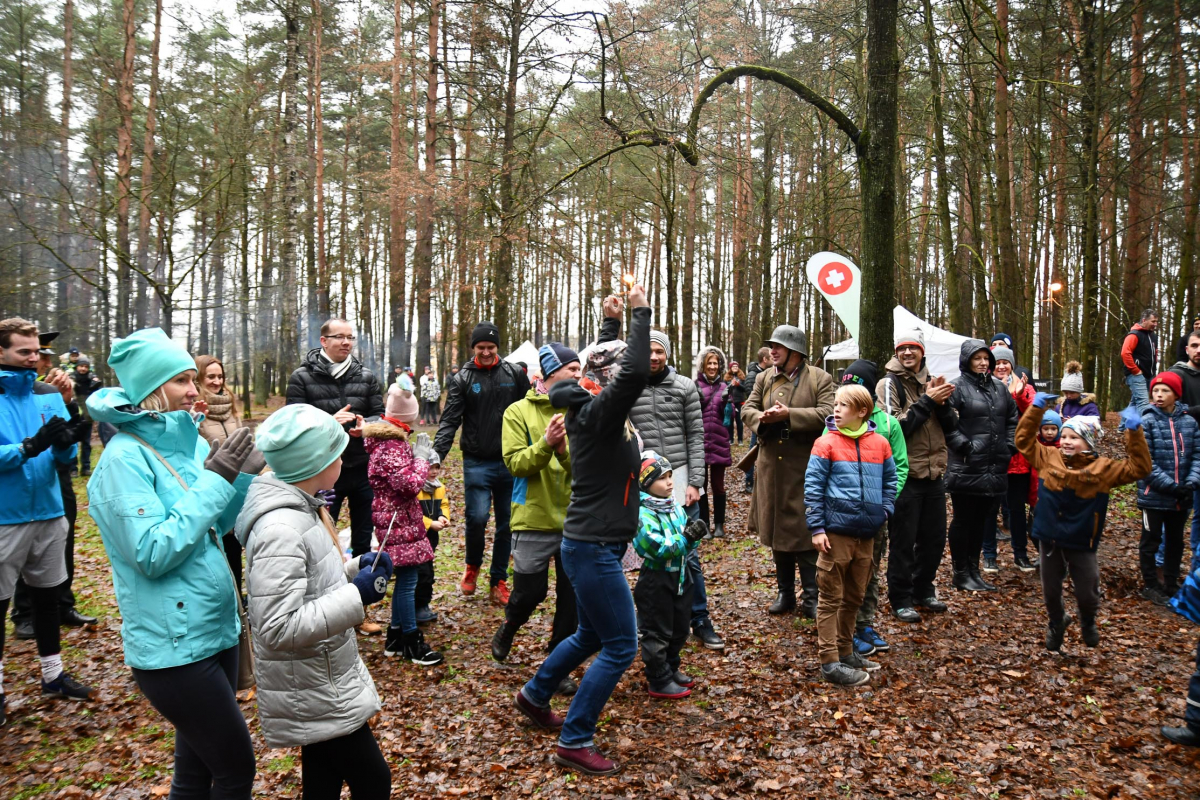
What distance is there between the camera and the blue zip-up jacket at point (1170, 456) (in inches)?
229

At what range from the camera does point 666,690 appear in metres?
Answer: 4.41

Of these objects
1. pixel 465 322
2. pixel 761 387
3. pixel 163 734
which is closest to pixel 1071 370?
pixel 761 387

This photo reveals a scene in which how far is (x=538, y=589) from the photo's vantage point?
178 inches

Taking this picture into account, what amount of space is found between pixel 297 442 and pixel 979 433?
592 cm

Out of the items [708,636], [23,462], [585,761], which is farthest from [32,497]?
[708,636]

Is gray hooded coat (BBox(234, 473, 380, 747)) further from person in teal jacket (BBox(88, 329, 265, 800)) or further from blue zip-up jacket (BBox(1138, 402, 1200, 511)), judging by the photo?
blue zip-up jacket (BBox(1138, 402, 1200, 511))

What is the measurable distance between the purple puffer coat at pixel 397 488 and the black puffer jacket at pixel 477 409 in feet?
3.63

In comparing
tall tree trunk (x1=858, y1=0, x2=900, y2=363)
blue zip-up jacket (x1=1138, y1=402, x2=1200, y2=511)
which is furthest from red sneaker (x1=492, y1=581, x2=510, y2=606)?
blue zip-up jacket (x1=1138, y1=402, x2=1200, y2=511)

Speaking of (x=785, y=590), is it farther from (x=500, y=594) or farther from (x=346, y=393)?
(x=346, y=393)

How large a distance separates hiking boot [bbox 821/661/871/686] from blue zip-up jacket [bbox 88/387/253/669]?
11.8 ft

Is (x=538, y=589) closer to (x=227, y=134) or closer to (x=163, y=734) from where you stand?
(x=163, y=734)

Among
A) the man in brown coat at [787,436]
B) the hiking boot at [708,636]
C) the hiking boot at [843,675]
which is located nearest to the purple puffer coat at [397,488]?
the hiking boot at [708,636]

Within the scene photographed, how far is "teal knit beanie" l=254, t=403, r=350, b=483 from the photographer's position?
235 cm

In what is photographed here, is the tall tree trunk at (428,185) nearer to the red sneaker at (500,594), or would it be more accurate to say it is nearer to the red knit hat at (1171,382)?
the red sneaker at (500,594)
